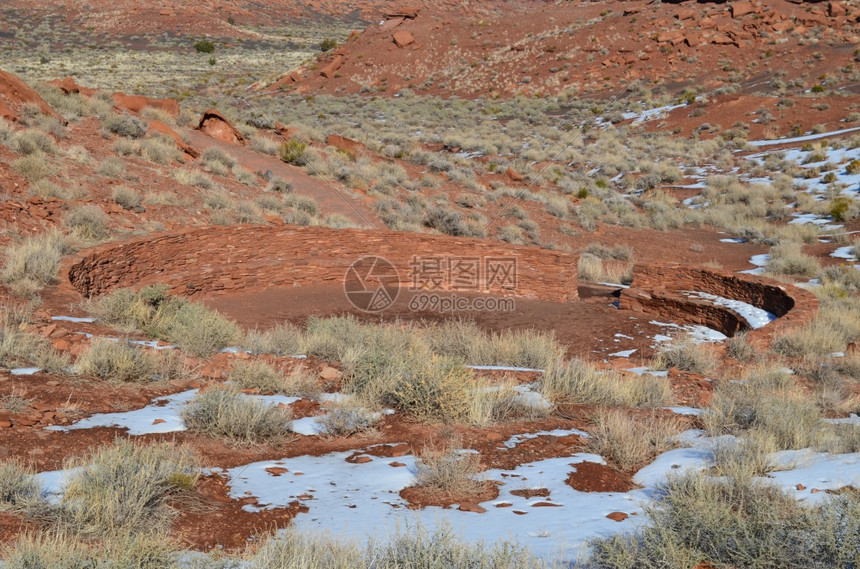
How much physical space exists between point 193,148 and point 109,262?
10.1 metres

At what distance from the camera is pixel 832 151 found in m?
28.7

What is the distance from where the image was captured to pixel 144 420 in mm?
5352

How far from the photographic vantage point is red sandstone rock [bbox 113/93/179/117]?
23261 millimetres

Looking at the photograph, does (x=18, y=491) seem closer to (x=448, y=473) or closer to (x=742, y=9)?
(x=448, y=473)

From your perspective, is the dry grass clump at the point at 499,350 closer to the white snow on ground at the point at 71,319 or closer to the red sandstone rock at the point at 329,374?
the red sandstone rock at the point at 329,374

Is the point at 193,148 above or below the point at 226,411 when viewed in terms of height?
above

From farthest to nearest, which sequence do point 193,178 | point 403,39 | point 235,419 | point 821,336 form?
point 403,39 → point 193,178 → point 821,336 → point 235,419

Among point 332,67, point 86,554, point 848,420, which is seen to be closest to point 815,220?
point 848,420

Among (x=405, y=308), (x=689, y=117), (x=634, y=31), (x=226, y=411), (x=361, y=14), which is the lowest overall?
(x=405, y=308)

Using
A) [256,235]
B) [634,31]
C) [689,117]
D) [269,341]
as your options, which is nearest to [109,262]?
[256,235]

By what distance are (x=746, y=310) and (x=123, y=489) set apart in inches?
458

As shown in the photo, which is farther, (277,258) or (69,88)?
(69,88)

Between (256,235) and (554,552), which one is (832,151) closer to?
(256,235)

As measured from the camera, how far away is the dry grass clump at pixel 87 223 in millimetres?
12812
